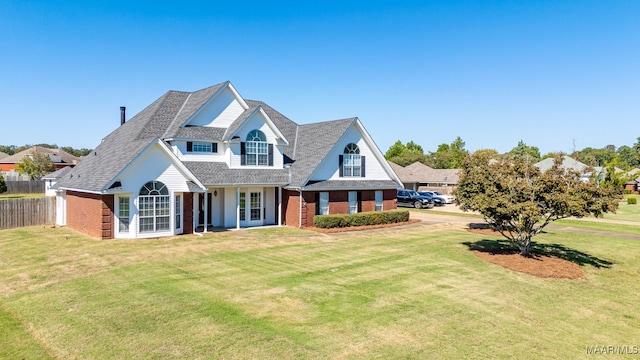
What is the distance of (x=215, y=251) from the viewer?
18453mm

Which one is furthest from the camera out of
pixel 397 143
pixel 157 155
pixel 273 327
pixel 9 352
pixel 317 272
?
pixel 397 143

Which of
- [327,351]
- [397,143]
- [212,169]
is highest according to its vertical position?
[397,143]

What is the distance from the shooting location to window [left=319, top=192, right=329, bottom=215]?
27922 mm

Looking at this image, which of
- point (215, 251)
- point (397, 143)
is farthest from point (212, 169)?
point (397, 143)

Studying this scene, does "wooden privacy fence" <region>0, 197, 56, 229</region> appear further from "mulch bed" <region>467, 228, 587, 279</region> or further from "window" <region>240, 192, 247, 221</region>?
"mulch bed" <region>467, 228, 587, 279</region>

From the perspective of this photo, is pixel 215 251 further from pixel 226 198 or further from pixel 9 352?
pixel 9 352

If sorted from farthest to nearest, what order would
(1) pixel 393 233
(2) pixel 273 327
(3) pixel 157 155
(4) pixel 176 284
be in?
1. (1) pixel 393 233
2. (3) pixel 157 155
3. (4) pixel 176 284
4. (2) pixel 273 327

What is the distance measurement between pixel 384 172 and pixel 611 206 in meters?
17.6

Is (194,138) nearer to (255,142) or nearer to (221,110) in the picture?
(221,110)

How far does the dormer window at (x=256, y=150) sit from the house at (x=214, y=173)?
0.22ft

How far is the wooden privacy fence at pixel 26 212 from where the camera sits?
24359 millimetres

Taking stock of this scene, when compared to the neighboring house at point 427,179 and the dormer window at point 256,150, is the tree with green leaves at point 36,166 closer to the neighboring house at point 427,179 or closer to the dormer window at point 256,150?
the dormer window at point 256,150

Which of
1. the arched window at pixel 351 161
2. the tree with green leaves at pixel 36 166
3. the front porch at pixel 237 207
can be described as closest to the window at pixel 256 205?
the front porch at pixel 237 207

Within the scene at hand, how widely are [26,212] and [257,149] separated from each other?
15.0m
